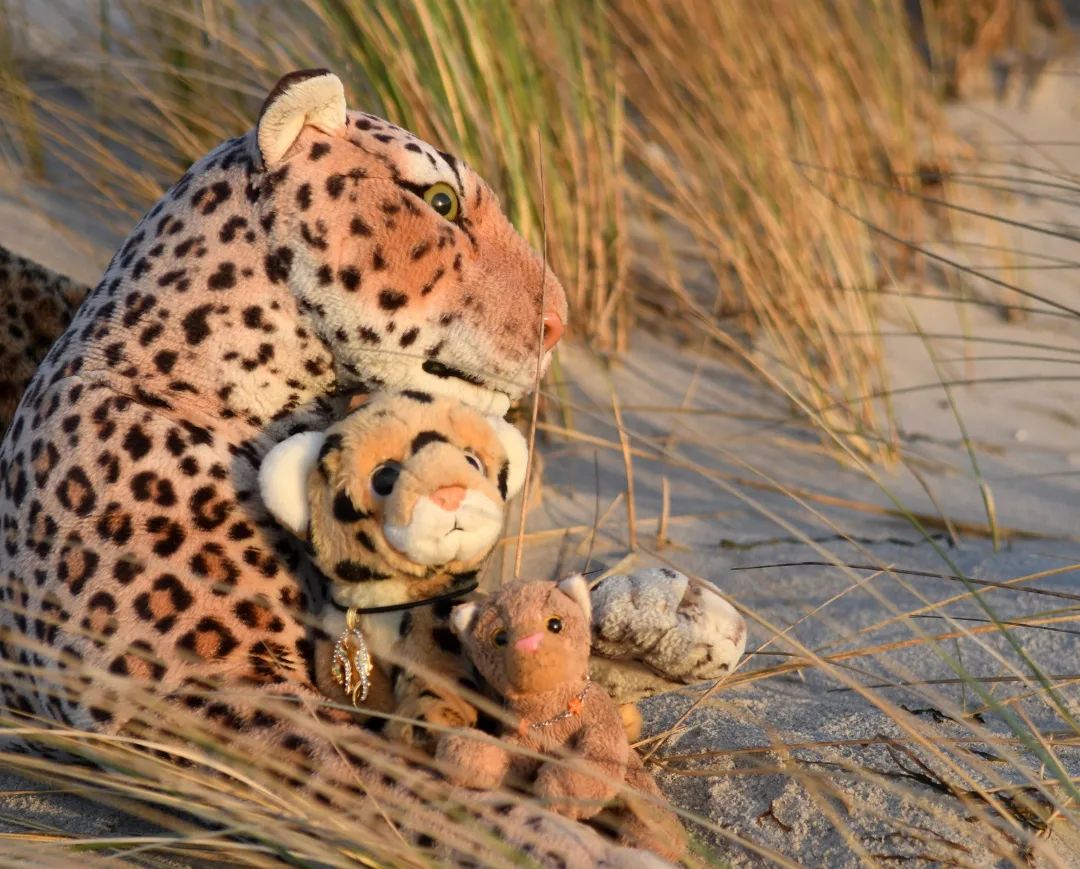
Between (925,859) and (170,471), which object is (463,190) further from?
(925,859)

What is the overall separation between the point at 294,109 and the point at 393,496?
0.56 m

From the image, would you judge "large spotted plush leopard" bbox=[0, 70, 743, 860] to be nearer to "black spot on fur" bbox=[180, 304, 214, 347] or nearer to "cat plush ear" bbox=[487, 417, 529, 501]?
"black spot on fur" bbox=[180, 304, 214, 347]

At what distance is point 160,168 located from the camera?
381 centimetres

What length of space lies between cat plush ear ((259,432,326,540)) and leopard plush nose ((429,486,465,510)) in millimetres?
186

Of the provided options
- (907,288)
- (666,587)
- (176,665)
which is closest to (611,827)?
(666,587)

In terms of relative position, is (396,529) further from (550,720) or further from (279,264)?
(279,264)

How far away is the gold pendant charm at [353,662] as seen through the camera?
1.71 m

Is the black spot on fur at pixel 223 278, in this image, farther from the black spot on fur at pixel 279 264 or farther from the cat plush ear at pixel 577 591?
the cat plush ear at pixel 577 591

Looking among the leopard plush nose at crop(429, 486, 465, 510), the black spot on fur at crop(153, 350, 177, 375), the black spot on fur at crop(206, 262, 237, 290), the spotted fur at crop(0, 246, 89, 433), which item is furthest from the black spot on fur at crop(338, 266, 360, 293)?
the spotted fur at crop(0, 246, 89, 433)

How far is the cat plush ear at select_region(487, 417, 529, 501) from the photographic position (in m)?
1.79

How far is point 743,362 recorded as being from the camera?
3.87 meters

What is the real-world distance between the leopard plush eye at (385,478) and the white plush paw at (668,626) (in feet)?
1.06

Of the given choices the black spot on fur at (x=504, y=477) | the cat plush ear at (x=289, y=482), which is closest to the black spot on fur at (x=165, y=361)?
the cat plush ear at (x=289, y=482)

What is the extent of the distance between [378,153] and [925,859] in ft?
3.84
